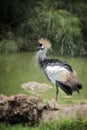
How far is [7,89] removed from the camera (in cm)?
419

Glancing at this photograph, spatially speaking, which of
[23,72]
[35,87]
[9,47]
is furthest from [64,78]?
[9,47]

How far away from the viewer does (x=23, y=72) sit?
14.0ft

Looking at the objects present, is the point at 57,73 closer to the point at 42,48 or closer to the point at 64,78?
the point at 64,78

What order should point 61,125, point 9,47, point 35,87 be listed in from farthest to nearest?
point 9,47 < point 35,87 < point 61,125

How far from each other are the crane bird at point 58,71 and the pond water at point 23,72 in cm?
3

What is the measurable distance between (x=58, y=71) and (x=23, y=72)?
254 mm

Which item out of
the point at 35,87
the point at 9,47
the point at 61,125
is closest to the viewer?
the point at 61,125

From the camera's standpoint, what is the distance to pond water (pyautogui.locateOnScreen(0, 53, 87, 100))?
416 centimetres

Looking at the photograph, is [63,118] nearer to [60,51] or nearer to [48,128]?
[48,128]

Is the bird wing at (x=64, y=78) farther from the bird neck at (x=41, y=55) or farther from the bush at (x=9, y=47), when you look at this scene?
the bush at (x=9, y=47)

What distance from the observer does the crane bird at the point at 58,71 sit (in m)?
4.12

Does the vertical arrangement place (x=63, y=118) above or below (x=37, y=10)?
below

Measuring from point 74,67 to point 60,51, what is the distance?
0.47ft

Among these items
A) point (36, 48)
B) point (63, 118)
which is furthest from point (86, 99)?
point (36, 48)
